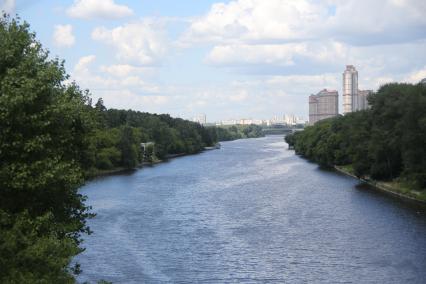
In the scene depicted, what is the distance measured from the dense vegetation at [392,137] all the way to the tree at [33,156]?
33782 mm

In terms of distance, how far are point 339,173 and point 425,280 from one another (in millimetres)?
48264

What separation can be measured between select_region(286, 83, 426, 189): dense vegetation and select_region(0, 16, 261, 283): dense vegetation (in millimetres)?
33080

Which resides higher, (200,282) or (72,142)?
(72,142)

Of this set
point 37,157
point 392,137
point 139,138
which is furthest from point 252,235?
point 139,138

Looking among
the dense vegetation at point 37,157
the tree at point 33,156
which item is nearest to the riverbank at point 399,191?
the dense vegetation at point 37,157

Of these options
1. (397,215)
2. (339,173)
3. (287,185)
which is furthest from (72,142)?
(339,173)

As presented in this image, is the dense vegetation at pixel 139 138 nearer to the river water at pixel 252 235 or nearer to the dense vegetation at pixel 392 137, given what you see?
the river water at pixel 252 235

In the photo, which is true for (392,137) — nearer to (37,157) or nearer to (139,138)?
(37,157)

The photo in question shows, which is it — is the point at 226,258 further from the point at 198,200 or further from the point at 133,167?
the point at 133,167

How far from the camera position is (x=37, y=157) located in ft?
43.5

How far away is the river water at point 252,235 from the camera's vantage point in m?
25.6

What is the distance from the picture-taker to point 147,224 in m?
36.6

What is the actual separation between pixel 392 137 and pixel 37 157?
44.9m

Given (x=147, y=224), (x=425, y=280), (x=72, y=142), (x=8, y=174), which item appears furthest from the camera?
(x=147, y=224)
